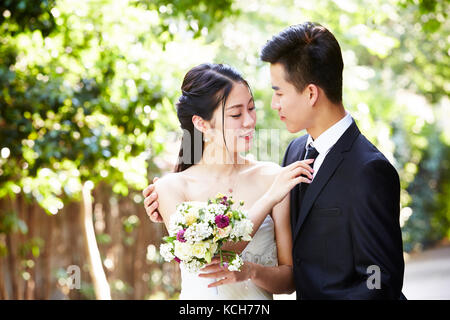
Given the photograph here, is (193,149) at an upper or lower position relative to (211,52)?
lower

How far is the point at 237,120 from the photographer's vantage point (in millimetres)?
2838

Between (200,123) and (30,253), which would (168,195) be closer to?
(200,123)

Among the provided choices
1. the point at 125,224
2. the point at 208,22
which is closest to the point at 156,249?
the point at 125,224

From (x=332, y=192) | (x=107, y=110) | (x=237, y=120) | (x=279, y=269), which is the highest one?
(x=107, y=110)

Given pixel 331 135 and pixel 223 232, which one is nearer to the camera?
pixel 223 232

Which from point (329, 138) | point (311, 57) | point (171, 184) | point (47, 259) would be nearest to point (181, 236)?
point (171, 184)

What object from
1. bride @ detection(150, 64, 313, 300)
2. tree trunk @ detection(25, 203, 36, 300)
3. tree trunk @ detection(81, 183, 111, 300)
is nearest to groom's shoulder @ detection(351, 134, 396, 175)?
bride @ detection(150, 64, 313, 300)

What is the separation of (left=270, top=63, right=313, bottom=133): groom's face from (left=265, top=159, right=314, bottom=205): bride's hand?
18cm

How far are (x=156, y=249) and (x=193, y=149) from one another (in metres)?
4.30

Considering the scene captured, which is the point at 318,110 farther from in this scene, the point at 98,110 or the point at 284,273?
the point at 98,110

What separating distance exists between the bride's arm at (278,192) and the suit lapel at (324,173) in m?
0.05

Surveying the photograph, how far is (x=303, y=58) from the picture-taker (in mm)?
2596

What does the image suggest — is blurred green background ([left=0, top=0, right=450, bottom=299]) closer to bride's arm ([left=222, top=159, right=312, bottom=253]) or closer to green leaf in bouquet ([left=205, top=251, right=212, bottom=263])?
bride's arm ([left=222, top=159, right=312, bottom=253])

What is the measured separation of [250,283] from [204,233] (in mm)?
689
